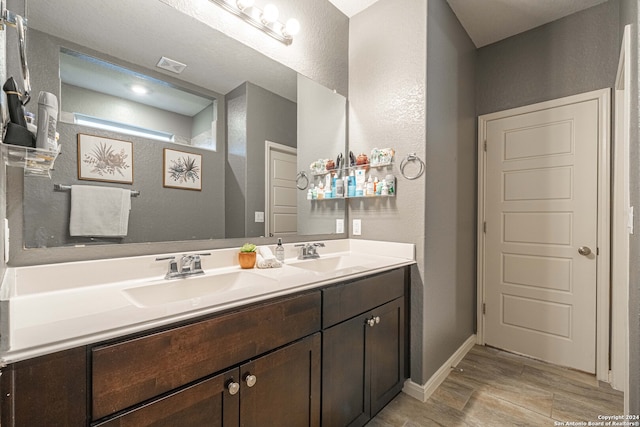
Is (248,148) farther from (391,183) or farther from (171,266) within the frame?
(391,183)

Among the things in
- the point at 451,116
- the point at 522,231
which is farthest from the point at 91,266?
the point at 522,231

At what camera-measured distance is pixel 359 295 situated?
1.41 metres

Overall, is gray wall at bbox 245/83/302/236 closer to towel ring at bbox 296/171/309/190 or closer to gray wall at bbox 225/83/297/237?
gray wall at bbox 225/83/297/237

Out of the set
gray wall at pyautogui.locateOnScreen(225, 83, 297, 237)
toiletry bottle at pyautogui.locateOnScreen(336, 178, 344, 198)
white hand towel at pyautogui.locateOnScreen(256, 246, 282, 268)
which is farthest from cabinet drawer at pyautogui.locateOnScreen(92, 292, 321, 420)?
toiletry bottle at pyautogui.locateOnScreen(336, 178, 344, 198)

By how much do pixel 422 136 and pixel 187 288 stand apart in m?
1.56

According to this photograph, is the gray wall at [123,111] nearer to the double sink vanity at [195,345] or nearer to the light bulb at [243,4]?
the double sink vanity at [195,345]

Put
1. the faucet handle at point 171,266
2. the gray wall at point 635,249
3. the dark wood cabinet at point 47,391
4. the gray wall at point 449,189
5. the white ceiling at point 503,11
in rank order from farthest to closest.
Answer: the white ceiling at point 503,11 → the gray wall at point 449,189 → the faucet handle at point 171,266 → the gray wall at point 635,249 → the dark wood cabinet at point 47,391

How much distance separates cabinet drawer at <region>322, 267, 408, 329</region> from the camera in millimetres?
1251


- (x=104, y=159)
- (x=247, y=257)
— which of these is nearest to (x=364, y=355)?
(x=247, y=257)

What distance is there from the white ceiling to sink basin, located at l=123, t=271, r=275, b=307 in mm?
2035

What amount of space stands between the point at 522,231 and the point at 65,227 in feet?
9.77

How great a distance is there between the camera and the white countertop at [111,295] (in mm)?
630

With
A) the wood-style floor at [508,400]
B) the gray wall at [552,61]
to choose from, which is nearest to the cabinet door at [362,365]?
the wood-style floor at [508,400]

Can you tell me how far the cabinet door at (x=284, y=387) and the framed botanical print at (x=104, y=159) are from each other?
914mm
